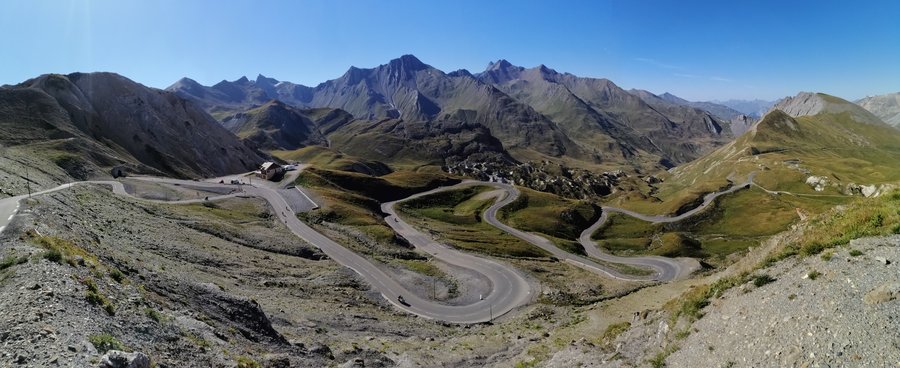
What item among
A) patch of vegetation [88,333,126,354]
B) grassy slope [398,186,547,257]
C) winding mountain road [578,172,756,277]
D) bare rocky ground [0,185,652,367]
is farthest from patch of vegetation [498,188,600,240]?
patch of vegetation [88,333,126,354]

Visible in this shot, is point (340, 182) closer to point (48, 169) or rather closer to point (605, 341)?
point (48, 169)

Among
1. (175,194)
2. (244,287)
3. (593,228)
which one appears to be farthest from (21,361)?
(593,228)

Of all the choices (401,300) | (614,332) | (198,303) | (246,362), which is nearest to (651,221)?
(401,300)

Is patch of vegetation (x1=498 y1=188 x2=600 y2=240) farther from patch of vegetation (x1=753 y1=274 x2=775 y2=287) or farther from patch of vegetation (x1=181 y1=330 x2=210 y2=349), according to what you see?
patch of vegetation (x1=181 y1=330 x2=210 y2=349)

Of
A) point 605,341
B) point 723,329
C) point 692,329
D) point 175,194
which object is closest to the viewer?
point 723,329

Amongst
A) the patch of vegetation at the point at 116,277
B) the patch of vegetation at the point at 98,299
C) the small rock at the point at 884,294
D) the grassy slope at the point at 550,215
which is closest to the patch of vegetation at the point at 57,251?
the patch of vegetation at the point at 116,277
